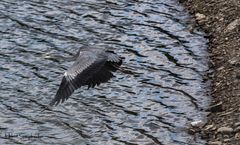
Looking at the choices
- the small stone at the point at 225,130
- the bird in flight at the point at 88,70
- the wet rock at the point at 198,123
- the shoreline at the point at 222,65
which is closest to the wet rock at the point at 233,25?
the shoreline at the point at 222,65

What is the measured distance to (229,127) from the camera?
32.1 ft

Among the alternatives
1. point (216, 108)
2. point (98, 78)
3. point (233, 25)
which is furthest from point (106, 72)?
point (233, 25)

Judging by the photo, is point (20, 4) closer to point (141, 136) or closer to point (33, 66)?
point (33, 66)

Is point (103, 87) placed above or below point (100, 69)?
below

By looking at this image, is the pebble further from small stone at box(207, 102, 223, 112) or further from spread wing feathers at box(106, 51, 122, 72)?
spread wing feathers at box(106, 51, 122, 72)

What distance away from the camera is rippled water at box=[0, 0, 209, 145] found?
10312 millimetres

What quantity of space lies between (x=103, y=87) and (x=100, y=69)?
2.42 m

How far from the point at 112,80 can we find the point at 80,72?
3.01 metres

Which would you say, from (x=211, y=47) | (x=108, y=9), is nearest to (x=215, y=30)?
(x=211, y=47)

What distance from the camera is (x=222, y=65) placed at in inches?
498

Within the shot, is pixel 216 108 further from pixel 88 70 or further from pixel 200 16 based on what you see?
pixel 200 16

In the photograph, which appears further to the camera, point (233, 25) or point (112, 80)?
point (233, 25)

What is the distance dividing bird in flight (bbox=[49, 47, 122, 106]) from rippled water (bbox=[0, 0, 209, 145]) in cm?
105

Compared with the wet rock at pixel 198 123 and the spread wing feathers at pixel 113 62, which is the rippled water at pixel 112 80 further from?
the spread wing feathers at pixel 113 62
